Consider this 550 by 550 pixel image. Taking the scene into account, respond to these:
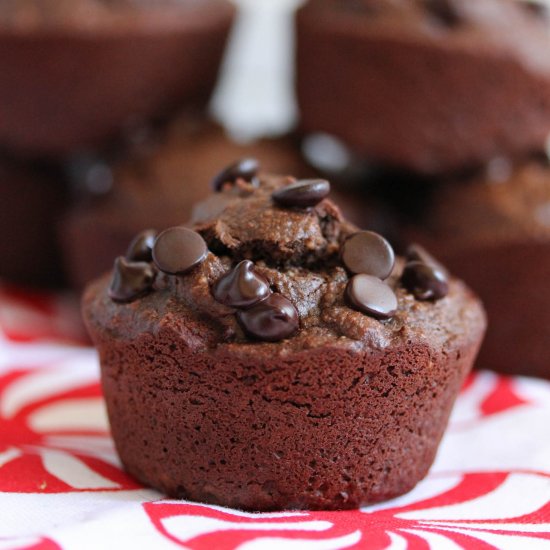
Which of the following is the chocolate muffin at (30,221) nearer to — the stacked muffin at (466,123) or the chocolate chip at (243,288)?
the stacked muffin at (466,123)

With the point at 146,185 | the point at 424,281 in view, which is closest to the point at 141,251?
the point at 424,281

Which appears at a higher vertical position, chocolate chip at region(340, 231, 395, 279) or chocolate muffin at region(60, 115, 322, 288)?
chocolate muffin at region(60, 115, 322, 288)

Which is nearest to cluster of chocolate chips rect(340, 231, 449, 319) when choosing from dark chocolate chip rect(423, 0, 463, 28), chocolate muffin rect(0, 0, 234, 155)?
dark chocolate chip rect(423, 0, 463, 28)

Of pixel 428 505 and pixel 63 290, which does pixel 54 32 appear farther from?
pixel 428 505

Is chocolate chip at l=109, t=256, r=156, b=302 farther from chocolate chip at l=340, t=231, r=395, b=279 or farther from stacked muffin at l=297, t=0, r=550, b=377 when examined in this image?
stacked muffin at l=297, t=0, r=550, b=377

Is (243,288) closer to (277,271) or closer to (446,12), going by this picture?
(277,271)

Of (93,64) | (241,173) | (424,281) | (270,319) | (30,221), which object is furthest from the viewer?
(30,221)
